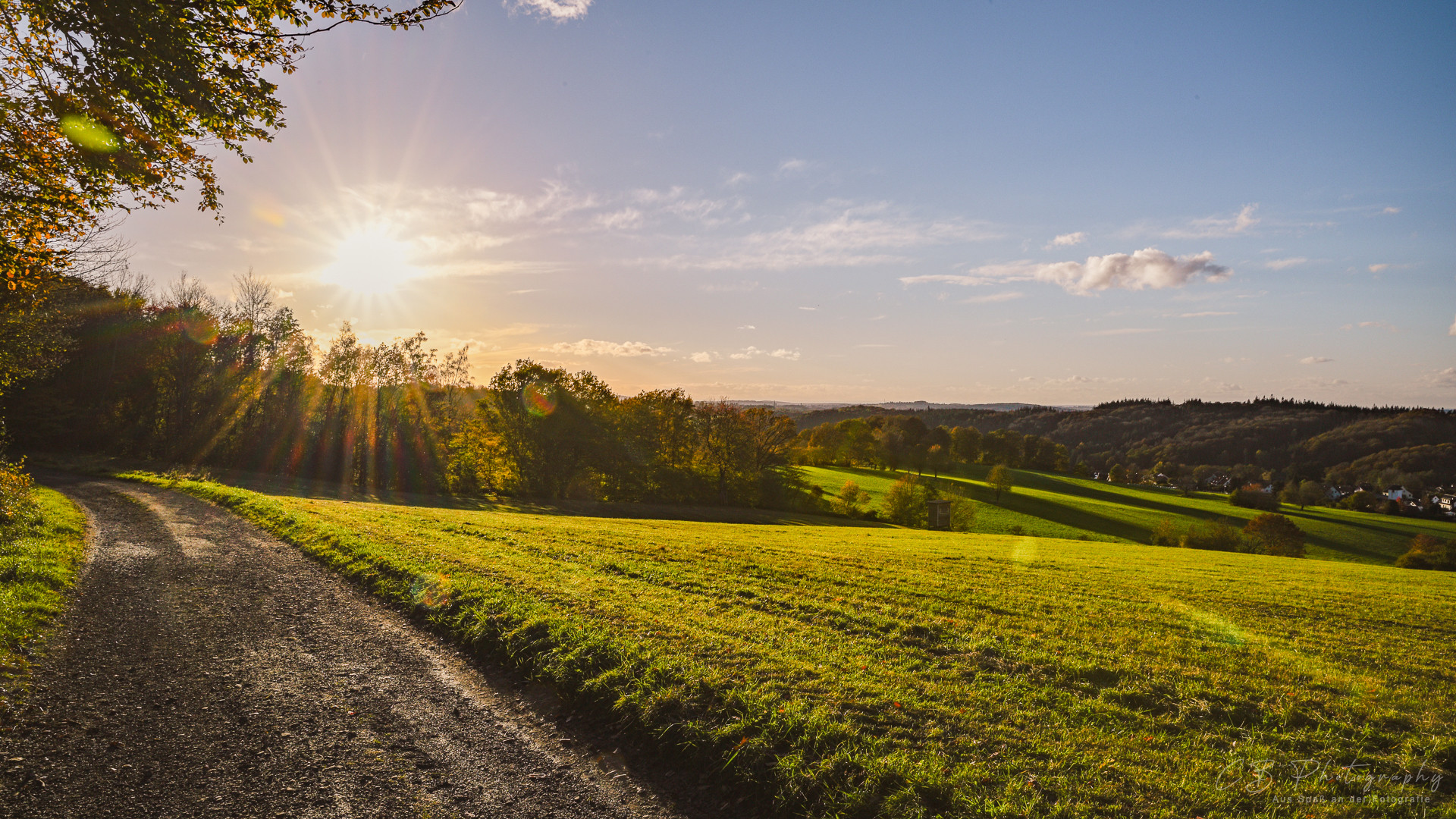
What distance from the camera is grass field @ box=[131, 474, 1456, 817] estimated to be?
5.32m

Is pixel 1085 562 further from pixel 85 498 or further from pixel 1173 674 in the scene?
pixel 85 498

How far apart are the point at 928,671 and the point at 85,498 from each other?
2910cm

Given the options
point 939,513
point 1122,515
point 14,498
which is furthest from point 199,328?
point 1122,515

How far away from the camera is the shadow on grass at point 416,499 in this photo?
3403 cm

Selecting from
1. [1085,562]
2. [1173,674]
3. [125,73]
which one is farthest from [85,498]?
[1085,562]

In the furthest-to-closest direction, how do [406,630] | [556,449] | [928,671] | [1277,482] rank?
1. [1277,482]
2. [556,449]
3. [406,630]
4. [928,671]

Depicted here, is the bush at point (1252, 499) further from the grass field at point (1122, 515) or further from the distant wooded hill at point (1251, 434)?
the distant wooded hill at point (1251, 434)

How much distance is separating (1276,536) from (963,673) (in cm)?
6608

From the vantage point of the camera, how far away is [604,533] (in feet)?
65.7

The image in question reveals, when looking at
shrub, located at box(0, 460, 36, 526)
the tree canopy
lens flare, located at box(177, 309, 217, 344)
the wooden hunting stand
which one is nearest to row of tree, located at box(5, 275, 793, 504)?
lens flare, located at box(177, 309, 217, 344)

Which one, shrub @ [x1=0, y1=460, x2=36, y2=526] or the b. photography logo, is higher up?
shrub @ [x1=0, y1=460, x2=36, y2=526]

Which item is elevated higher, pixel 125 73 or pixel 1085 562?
pixel 125 73

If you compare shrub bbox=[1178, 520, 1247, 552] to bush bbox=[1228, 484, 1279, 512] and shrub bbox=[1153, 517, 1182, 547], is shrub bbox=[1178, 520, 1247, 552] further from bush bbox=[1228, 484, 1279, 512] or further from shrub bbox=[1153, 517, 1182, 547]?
bush bbox=[1228, 484, 1279, 512]

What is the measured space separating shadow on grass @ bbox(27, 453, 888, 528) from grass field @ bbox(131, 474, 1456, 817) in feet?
72.6
